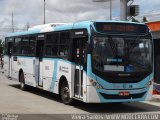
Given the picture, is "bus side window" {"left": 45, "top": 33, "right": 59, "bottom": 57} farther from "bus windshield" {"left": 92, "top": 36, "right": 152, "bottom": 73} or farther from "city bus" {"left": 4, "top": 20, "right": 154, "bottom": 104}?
"bus windshield" {"left": 92, "top": 36, "right": 152, "bottom": 73}

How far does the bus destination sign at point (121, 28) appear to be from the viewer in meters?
14.1

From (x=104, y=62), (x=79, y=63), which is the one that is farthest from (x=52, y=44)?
(x=104, y=62)

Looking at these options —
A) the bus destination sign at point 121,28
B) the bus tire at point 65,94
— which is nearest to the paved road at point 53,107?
the bus tire at point 65,94

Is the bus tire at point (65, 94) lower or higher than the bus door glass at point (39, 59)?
lower

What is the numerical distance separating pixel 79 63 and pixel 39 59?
468 centimetres

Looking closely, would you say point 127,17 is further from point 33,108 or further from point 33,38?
point 33,108

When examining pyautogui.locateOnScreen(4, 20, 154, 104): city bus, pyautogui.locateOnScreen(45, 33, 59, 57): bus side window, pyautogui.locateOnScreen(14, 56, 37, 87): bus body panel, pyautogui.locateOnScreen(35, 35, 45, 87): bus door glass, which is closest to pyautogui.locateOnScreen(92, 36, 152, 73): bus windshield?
pyautogui.locateOnScreen(4, 20, 154, 104): city bus

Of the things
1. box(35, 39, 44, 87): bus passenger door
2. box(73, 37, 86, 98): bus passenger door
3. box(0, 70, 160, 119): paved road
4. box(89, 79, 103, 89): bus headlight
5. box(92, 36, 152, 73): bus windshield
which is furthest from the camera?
box(35, 39, 44, 87): bus passenger door

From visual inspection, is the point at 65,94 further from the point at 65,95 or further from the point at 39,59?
the point at 39,59

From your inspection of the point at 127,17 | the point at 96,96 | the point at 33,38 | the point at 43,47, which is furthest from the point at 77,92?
the point at 127,17

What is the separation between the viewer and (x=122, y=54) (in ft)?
46.5

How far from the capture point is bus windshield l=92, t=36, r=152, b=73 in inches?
546

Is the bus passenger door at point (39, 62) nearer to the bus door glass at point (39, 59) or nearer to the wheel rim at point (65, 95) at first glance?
the bus door glass at point (39, 59)

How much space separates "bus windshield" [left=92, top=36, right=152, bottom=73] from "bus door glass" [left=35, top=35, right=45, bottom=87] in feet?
16.6
